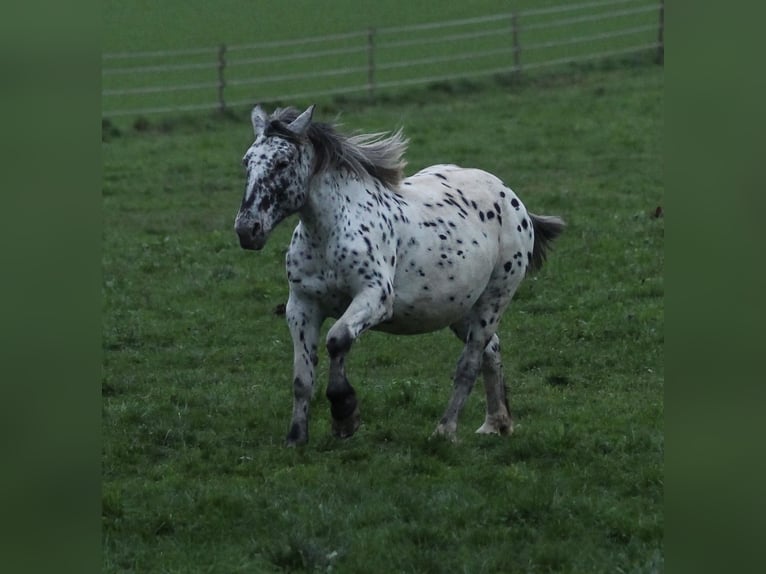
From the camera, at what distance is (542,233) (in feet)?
27.8

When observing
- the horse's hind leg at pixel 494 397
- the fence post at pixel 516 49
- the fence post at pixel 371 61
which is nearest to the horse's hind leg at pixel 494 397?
the horse's hind leg at pixel 494 397

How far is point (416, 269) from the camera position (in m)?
7.32

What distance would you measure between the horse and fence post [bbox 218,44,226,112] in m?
15.5

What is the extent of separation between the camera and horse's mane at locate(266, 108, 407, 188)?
7047mm

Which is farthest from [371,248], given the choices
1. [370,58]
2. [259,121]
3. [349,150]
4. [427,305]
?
[370,58]

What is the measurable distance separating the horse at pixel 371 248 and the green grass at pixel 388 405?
1.53 ft

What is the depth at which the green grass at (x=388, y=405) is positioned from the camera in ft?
18.5

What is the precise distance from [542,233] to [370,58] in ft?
52.5

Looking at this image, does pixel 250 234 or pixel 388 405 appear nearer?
pixel 250 234

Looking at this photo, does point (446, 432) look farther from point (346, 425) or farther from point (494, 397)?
point (346, 425)
